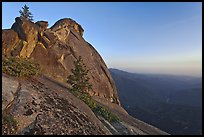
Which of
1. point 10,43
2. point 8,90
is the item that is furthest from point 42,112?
point 10,43

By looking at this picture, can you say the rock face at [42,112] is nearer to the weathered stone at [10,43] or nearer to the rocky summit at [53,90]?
the rocky summit at [53,90]

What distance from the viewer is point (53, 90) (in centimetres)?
1625

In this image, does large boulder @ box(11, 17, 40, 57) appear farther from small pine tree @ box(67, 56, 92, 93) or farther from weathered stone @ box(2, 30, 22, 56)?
small pine tree @ box(67, 56, 92, 93)

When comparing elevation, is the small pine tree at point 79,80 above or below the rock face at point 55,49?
below

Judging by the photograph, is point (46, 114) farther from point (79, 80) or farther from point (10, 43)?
point (10, 43)

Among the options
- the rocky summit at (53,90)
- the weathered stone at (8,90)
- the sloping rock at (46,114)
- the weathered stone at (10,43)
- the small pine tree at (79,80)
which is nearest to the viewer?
the sloping rock at (46,114)

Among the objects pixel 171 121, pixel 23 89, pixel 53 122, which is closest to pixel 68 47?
pixel 23 89

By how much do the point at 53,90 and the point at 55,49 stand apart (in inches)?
572

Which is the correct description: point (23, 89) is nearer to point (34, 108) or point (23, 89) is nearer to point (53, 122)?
point (34, 108)

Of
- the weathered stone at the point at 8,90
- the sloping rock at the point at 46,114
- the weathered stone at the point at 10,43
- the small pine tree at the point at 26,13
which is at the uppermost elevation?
the small pine tree at the point at 26,13

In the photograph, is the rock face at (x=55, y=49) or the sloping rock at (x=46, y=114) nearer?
the sloping rock at (x=46, y=114)

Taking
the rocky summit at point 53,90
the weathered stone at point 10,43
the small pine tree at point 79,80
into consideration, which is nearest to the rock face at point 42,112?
the rocky summit at point 53,90

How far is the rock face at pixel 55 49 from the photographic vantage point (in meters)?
24.0

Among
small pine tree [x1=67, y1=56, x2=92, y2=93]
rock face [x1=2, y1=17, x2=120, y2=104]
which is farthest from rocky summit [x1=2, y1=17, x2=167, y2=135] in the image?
small pine tree [x1=67, y1=56, x2=92, y2=93]
